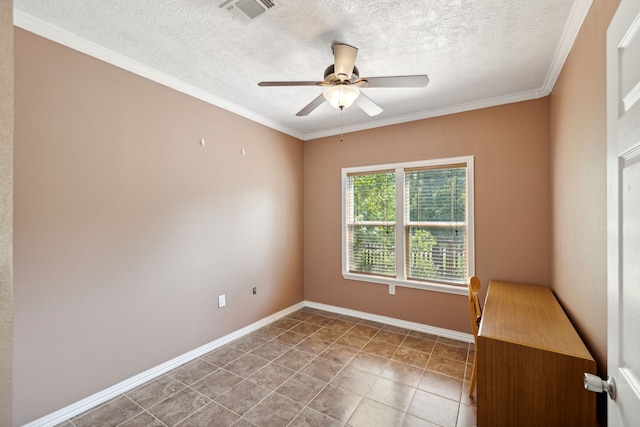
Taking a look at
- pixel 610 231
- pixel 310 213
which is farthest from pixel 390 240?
pixel 610 231

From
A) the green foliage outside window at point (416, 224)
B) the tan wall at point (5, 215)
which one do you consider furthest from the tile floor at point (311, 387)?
the tan wall at point (5, 215)

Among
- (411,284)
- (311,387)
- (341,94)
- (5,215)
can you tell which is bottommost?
(311,387)

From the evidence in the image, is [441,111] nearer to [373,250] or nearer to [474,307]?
[373,250]

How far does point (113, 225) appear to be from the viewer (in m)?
2.22

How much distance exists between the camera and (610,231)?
893mm

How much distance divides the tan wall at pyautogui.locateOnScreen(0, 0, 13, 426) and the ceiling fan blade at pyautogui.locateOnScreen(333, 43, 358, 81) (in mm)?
1625

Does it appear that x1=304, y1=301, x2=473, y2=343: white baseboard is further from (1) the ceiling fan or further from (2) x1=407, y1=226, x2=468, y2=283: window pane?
(1) the ceiling fan

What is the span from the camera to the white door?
726mm

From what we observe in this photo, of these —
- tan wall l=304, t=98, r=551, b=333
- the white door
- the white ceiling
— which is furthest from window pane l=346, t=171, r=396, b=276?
the white door

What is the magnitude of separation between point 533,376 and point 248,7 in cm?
257

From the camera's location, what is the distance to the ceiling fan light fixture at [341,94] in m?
2.05

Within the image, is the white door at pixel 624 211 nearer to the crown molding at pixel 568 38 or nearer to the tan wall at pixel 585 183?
the tan wall at pixel 585 183

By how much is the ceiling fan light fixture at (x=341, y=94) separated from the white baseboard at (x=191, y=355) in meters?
2.69

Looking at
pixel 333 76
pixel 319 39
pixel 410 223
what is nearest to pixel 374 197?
pixel 410 223
